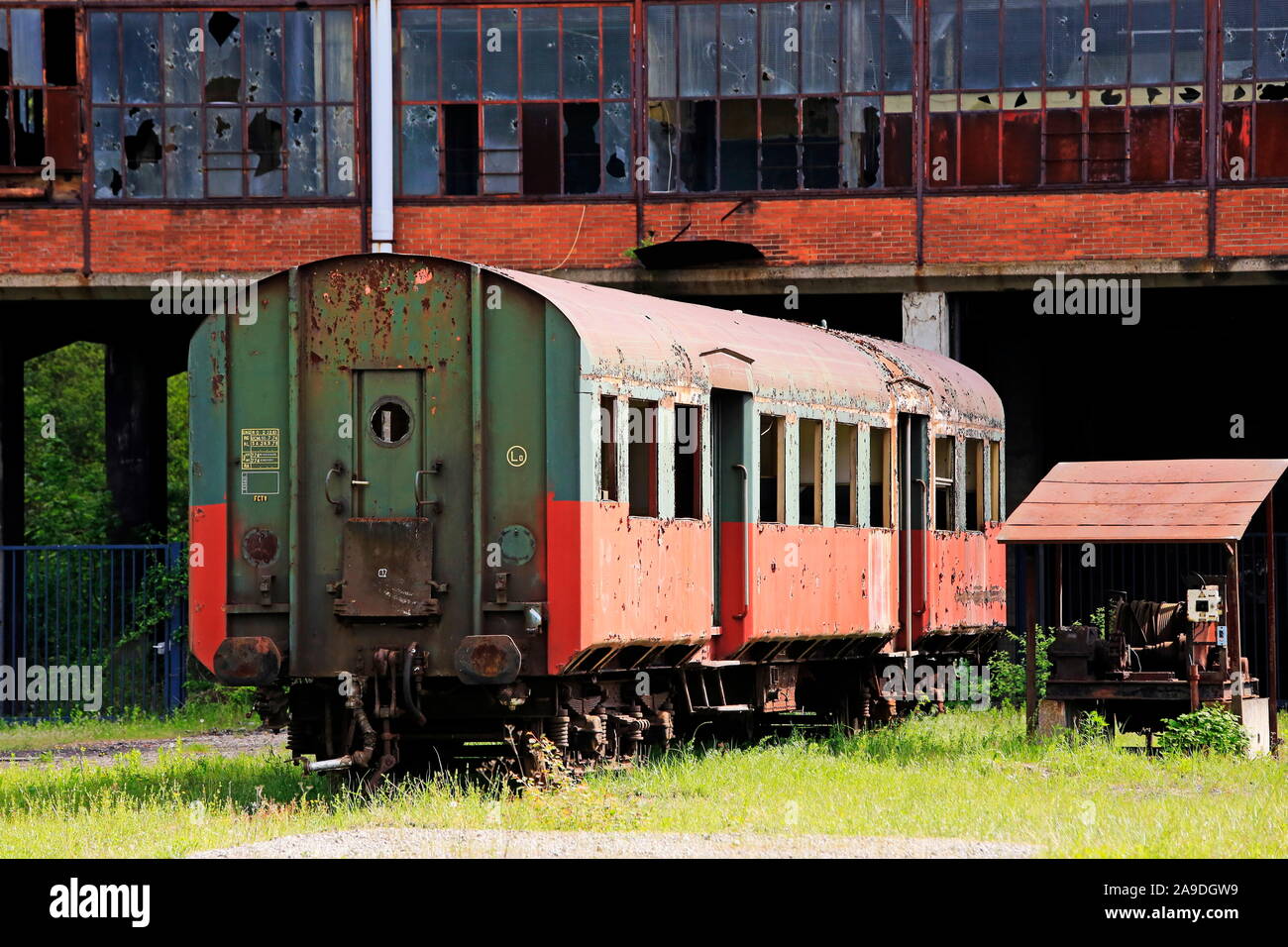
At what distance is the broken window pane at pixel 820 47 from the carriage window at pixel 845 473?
7.86m

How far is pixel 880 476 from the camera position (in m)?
17.5

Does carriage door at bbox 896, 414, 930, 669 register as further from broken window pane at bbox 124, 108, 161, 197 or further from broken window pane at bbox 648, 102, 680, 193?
broken window pane at bbox 124, 108, 161, 197

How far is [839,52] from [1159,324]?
29.9 ft

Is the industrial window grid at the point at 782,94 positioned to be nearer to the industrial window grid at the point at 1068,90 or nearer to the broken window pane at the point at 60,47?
the industrial window grid at the point at 1068,90

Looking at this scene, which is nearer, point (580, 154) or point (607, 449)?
point (607, 449)

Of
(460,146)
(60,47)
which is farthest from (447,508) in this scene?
(60,47)

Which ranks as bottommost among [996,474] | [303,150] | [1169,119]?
[996,474]

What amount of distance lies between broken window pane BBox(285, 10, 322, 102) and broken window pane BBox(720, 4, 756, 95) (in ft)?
15.5

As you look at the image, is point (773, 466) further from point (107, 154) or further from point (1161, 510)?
point (107, 154)

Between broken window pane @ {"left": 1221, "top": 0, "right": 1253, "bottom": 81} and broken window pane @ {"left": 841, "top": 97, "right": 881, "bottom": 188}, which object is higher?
broken window pane @ {"left": 1221, "top": 0, "right": 1253, "bottom": 81}

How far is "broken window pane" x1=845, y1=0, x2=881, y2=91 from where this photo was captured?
23.5 meters

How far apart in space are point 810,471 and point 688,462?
77.8 inches

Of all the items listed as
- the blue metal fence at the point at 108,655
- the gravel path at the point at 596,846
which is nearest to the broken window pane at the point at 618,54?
the blue metal fence at the point at 108,655

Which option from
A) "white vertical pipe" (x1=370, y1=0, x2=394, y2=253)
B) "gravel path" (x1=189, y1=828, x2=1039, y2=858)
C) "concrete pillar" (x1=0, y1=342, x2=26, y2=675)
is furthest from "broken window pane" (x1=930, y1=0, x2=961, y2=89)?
"gravel path" (x1=189, y1=828, x2=1039, y2=858)
